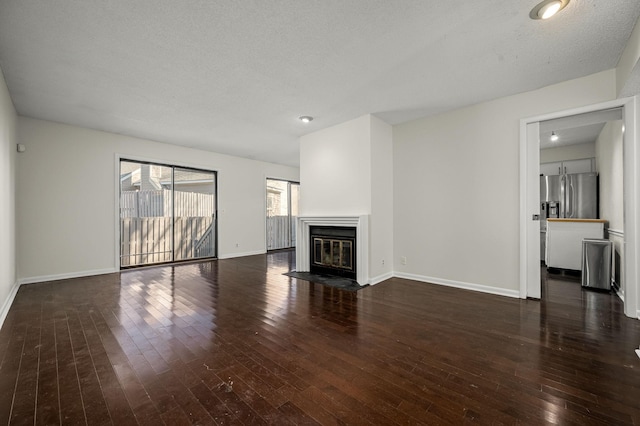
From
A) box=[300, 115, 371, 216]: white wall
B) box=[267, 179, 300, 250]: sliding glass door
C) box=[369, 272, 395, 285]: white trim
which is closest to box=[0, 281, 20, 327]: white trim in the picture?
box=[300, 115, 371, 216]: white wall

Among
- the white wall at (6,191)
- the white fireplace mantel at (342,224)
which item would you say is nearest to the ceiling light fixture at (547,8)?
the white fireplace mantel at (342,224)

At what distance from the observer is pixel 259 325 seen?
2596 millimetres

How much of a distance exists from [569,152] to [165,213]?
29.7 ft

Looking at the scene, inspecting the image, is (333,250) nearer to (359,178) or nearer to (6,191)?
(359,178)

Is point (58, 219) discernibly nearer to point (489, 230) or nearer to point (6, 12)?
point (6, 12)

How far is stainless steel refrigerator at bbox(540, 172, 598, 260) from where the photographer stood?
16.6 feet

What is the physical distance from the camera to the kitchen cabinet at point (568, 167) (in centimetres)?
557

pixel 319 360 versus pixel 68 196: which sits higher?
pixel 68 196

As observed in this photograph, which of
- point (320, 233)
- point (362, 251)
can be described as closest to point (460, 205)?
point (362, 251)

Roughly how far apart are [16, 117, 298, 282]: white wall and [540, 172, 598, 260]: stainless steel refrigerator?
823 centimetres

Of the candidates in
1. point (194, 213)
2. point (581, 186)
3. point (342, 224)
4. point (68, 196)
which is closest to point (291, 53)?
point (342, 224)

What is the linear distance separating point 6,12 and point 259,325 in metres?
3.27

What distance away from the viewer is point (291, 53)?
257 cm

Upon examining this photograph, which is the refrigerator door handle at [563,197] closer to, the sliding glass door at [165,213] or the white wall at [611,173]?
the white wall at [611,173]
